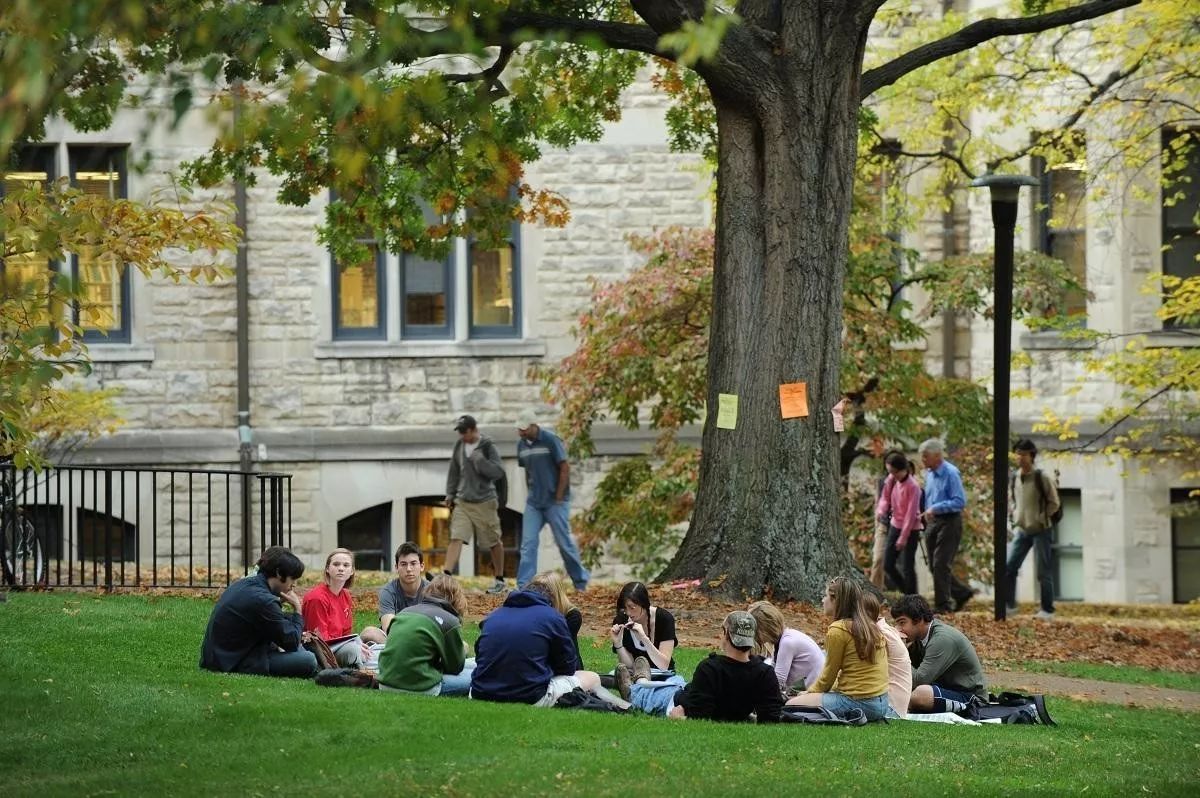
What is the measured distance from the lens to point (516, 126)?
1644cm

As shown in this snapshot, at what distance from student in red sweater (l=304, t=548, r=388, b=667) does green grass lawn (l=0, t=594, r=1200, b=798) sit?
0.79 meters

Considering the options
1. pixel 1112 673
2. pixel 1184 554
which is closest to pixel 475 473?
pixel 1112 673

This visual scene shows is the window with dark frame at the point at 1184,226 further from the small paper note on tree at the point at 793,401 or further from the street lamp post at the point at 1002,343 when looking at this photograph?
the small paper note on tree at the point at 793,401

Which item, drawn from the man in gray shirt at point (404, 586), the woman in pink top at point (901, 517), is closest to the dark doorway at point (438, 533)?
the woman in pink top at point (901, 517)

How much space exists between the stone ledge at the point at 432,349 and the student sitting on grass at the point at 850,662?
1303cm

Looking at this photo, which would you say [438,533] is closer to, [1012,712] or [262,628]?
[262,628]

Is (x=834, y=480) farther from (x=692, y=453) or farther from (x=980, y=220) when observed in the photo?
(x=980, y=220)

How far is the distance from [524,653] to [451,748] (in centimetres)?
166

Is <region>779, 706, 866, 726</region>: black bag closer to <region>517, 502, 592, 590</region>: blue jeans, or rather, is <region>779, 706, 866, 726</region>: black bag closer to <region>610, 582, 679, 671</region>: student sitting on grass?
<region>610, 582, 679, 671</region>: student sitting on grass

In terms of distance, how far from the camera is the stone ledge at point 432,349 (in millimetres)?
23984

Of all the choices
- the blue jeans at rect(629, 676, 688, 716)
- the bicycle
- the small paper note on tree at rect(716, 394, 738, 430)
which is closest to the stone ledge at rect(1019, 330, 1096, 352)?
the small paper note on tree at rect(716, 394, 738, 430)

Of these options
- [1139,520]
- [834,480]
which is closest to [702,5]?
[834,480]

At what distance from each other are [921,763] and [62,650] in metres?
5.97

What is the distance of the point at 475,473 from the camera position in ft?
63.2
